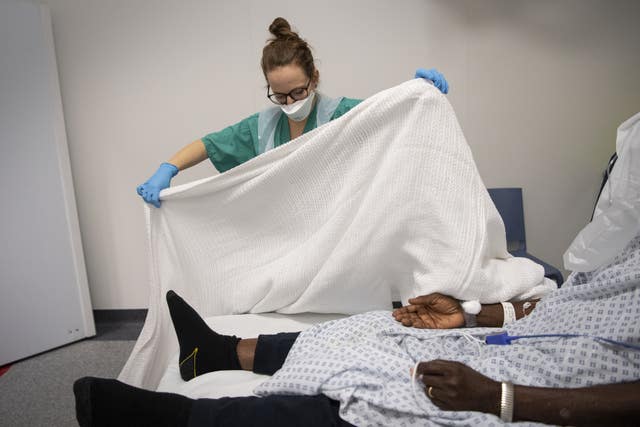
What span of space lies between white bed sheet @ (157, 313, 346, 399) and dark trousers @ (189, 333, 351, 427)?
0.46 ft

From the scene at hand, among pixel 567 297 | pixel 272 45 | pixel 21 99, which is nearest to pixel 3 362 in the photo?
pixel 21 99

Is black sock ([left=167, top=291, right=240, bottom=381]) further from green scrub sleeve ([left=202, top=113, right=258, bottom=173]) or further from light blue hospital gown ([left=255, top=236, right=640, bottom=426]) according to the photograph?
green scrub sleeve ([left=202, top=113, right=258, bottom=173])

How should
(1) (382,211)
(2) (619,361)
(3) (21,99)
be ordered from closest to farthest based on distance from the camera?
(2) (619,361) < (1) (382,211) < (3) (21,99)

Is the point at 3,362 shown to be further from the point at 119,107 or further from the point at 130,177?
the point at 119,107

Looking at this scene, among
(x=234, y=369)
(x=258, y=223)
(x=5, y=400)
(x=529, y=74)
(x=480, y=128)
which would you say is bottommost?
(x=5, y=400)

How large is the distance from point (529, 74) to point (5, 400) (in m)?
2.64

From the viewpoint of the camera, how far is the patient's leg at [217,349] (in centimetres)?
110

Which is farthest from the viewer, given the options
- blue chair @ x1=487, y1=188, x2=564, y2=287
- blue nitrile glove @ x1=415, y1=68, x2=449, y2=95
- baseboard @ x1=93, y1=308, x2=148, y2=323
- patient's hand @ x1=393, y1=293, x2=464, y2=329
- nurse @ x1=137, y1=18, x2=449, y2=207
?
baseboard @ x1=93, y1=308, x2=148, y2=323

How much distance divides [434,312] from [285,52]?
0.98 meters

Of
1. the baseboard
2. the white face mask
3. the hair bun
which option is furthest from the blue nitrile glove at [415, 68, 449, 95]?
the baseboard

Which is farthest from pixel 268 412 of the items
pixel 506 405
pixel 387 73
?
pixel 387 73

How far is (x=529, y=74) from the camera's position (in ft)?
6.37

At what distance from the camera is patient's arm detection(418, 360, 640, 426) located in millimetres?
769

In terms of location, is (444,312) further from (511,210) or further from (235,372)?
(511,210)
